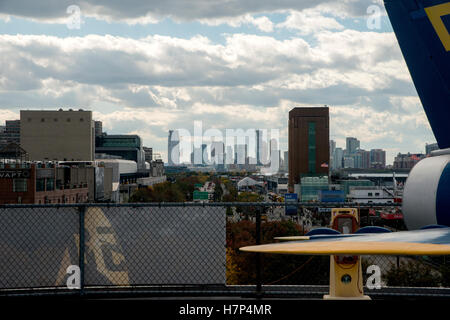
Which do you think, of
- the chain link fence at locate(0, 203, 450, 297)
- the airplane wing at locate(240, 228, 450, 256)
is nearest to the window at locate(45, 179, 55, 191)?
the chain link fence at locate(0, 203, 450, 297)

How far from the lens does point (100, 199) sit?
92.1 meters

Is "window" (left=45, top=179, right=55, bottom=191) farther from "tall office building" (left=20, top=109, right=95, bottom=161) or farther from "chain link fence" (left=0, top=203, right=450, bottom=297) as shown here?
"tall office building" (left=20, top=109, right=95, bottom=161)

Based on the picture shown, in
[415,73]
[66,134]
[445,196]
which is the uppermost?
[66,134]

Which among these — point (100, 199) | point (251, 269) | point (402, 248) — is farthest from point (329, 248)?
point (100, 199)

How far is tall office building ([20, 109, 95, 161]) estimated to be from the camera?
13600cm

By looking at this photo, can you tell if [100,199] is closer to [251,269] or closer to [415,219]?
[251,269]

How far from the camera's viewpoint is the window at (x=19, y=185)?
59.5 m

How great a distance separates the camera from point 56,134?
13600 cm

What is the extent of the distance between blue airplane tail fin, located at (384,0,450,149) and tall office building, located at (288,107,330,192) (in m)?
170

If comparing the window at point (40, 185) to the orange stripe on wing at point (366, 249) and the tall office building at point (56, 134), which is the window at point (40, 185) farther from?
the tall office building at point (56, 134)

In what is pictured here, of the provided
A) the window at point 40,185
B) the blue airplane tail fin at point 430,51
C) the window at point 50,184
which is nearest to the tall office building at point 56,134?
the window at point 50,184

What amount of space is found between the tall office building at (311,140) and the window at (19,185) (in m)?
128

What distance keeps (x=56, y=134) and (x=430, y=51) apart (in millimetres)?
138482

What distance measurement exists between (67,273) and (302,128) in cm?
17304
